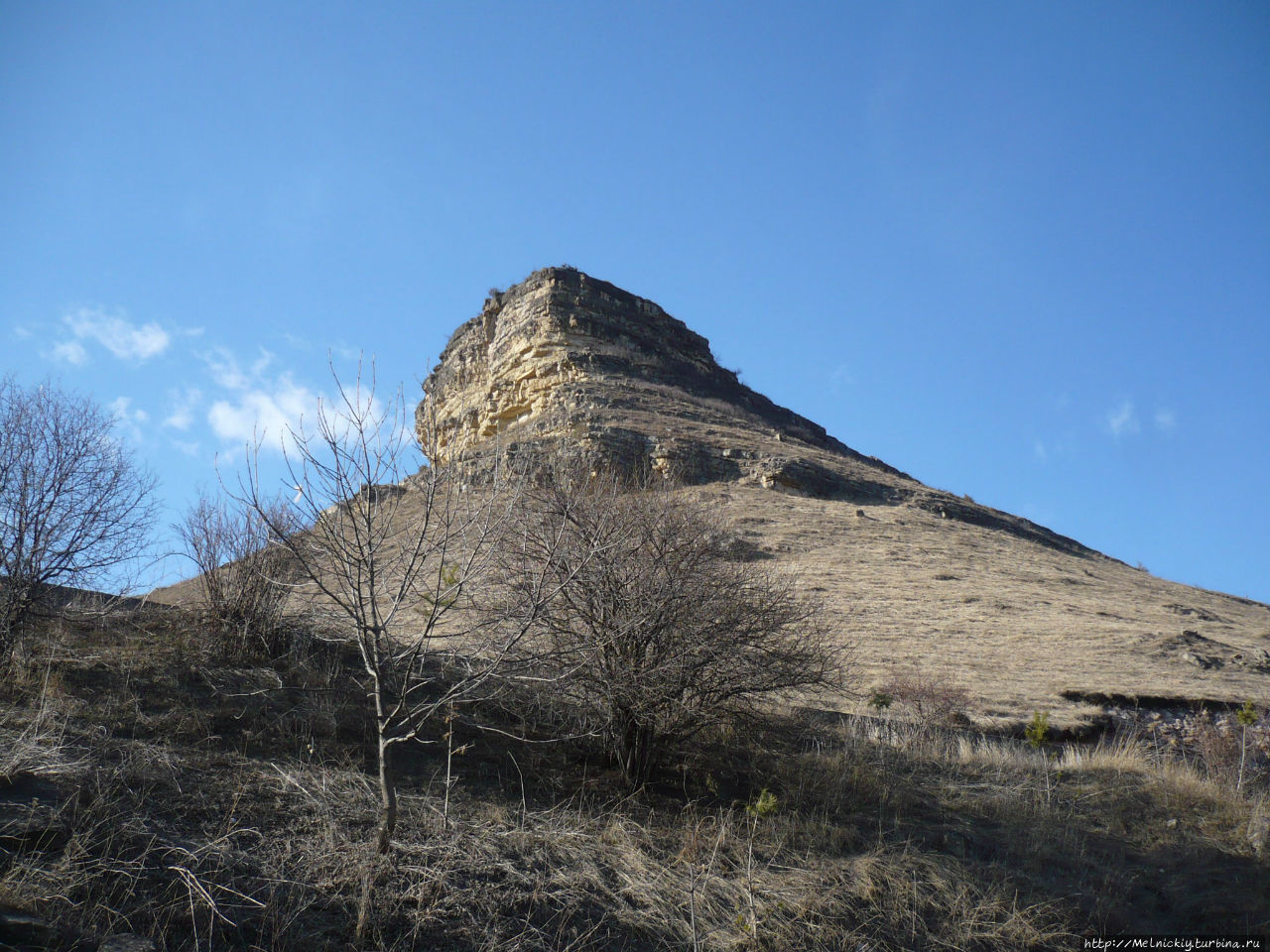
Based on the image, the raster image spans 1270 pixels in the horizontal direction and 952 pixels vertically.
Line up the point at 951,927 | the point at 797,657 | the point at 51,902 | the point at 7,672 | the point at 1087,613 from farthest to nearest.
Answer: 1. the point at 1087,613
2. the point at 797,657
3. the point at 7,672
4. the point at 951,927
5. the point at 51,902

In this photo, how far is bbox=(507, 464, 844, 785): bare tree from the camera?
7062 millimetres

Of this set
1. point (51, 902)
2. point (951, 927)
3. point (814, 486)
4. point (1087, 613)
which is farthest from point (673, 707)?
point (814, 486)

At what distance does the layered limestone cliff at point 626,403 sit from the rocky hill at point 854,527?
0.47ft

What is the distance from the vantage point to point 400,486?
230 inches

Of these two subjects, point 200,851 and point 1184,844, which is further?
point 1184,844

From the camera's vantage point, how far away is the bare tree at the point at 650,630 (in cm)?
706

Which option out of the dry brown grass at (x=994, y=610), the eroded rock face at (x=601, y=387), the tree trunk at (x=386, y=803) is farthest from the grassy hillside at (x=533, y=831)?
the eroded rock face at (x=601, y=387)

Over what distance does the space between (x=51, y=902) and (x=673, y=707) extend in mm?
4589

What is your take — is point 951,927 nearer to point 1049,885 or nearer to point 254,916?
point 1049,885

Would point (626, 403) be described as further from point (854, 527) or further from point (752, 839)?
point (752, 839)

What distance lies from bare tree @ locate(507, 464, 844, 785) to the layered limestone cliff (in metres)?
18.1

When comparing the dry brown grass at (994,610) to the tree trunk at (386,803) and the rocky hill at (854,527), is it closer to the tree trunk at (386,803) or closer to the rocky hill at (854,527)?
the rocky hill at (854,527)

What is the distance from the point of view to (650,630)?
7176 millimetres

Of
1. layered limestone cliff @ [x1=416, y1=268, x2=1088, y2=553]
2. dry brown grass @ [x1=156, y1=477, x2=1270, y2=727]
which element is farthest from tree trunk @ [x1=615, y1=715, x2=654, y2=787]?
layered limestone cliff @ [x1=416, y1=268, x2=1088, y2=553]
